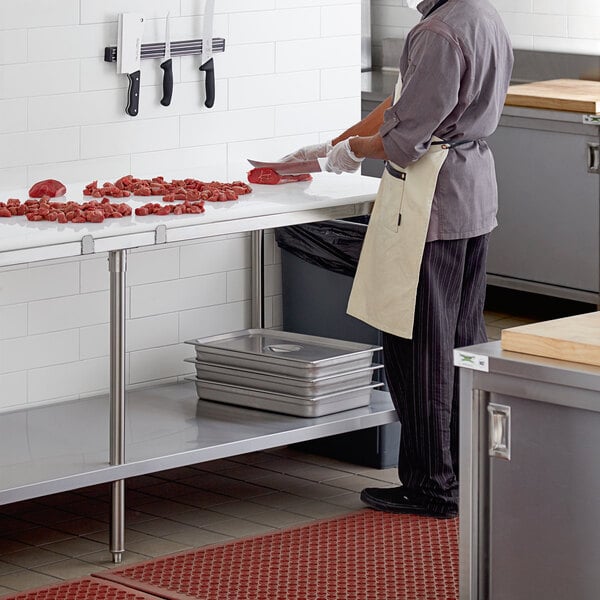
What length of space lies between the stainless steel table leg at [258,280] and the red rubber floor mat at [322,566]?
1.04 metres

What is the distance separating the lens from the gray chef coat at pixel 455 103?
165 inches

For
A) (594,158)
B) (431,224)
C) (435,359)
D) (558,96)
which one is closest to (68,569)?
(435,359)

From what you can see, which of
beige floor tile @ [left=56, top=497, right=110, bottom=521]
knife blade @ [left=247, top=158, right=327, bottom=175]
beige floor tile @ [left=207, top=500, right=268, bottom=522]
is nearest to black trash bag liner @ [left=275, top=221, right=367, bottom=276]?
knife blade @ [left=247, top=158, right=327, bottom=175]

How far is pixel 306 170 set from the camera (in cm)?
477

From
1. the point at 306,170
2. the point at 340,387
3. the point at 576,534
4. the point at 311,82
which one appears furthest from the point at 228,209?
the point at 576,534

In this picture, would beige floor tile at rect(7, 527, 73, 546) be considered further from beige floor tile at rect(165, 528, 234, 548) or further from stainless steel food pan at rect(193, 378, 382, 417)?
stainless steel food pan at rect(193, 378, 382, 417)

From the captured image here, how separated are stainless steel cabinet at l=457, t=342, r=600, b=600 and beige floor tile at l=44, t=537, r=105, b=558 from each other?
5.01ft

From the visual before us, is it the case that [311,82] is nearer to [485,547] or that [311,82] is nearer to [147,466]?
[147,466]

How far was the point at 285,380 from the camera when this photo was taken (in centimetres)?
476

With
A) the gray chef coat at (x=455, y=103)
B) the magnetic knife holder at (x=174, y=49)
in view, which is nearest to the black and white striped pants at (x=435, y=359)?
the gray chef coat at (x=455, y=103)

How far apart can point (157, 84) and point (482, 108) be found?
119 cm

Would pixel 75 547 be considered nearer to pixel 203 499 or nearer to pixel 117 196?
pixel 203 499

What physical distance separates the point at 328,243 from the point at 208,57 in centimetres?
76

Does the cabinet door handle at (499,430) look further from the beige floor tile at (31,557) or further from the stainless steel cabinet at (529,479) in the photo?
the beige floor tile at (31,557)
